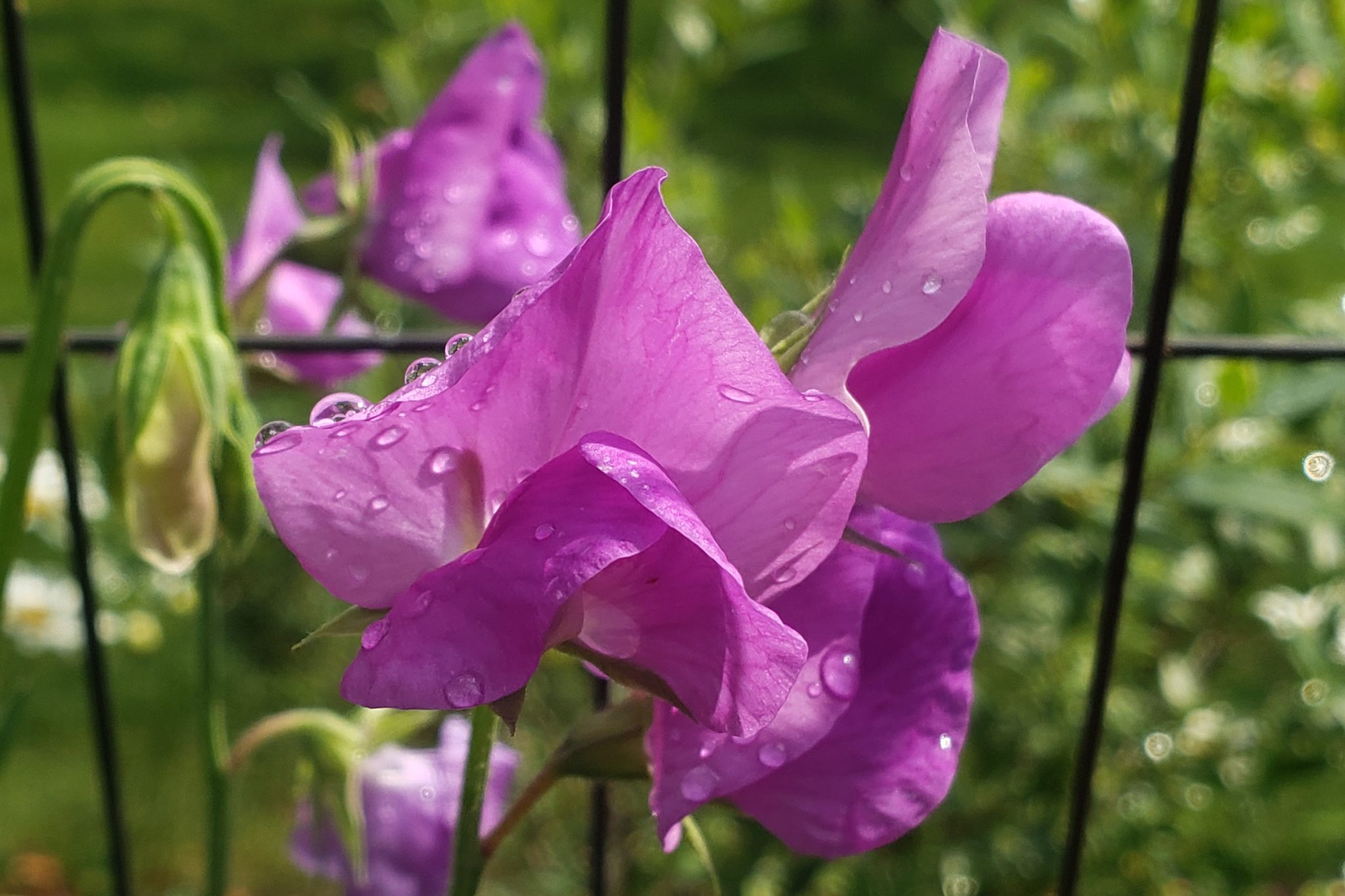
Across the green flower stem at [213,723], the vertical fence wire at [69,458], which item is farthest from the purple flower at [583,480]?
the vertical fence wire at [69,458]

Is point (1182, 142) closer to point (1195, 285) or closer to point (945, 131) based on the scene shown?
point (945, 131)

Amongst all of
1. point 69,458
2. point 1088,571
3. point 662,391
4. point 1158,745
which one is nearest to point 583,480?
point 662,391

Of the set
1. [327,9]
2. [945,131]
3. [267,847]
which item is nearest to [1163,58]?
[945,131]

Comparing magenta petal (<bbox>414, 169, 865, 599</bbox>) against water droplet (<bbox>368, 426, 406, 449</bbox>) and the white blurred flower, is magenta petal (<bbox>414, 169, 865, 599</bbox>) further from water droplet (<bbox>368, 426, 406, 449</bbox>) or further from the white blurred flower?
the white blurred flower

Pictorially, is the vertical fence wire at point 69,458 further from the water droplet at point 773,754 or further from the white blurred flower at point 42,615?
the white blurred flower at point 42,615

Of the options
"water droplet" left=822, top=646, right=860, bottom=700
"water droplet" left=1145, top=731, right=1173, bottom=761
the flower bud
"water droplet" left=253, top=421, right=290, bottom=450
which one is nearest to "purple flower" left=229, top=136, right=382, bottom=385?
the flower bud

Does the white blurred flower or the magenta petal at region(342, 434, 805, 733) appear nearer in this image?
the magenta petal at region(342, 434, 805, 733)

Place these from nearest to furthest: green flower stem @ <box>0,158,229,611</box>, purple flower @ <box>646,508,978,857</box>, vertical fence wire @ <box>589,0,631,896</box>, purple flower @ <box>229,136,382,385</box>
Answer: purple flower @ <box>646,508,978,857</box>, green flower stem @ <box>0,158,229,611</box>, vertical fence wire @ <box>589,0,631,896</box>, purple flower @ <box>229,136,382,385</box>

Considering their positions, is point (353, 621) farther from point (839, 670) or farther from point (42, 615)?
point (42, 615)
